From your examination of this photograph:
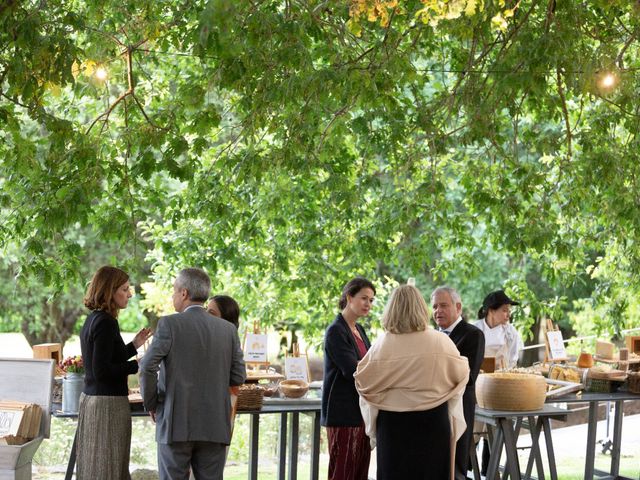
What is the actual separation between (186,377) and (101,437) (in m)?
0.53

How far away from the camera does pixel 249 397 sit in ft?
17.8

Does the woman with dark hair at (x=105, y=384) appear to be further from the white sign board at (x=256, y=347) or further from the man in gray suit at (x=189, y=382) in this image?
the white sign board at (x=256, y=347)

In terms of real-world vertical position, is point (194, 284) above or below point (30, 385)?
above

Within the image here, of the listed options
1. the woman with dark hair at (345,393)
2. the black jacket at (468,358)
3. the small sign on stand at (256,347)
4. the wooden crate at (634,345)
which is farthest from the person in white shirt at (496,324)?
the woman with dark hair at (345,393)

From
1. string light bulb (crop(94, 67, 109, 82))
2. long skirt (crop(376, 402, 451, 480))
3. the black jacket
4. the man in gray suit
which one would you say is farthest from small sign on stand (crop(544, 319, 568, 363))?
string light bulb (crop(94, 67, 109, 82))

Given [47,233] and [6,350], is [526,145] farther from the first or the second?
[6,350]

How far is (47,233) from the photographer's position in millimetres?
5879

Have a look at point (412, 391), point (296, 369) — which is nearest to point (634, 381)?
point (296, 369)

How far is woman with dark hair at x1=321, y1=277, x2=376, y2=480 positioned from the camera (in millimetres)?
5062

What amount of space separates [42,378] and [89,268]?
9.89 metres

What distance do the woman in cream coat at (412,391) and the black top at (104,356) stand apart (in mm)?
1150

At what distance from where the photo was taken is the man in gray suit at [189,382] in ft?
14.9

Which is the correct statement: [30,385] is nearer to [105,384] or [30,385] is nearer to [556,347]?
[105,384]

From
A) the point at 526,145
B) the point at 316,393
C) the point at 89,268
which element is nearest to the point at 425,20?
the point at 316,393
